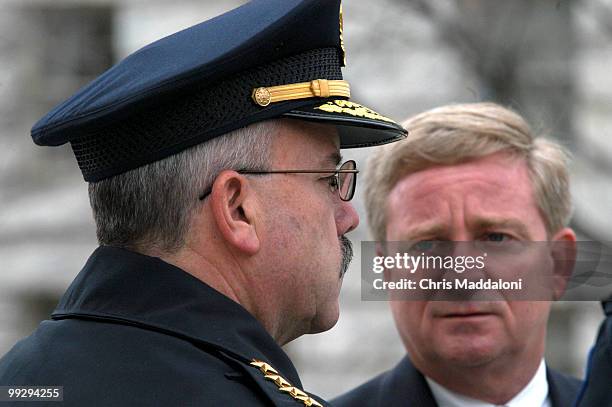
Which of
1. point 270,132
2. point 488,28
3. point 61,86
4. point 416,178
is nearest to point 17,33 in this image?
point 61,86

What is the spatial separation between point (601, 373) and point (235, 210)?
1287 mm

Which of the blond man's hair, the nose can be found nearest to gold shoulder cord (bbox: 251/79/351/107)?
the nose

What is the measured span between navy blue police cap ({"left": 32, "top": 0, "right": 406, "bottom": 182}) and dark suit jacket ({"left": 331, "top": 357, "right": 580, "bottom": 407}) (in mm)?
1262

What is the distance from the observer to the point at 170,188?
8.00ft

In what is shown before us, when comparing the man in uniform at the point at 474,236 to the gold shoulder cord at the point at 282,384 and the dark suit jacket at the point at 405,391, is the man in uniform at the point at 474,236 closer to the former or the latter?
the dark suit jacket at the point at 405,391

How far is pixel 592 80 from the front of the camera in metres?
9.98

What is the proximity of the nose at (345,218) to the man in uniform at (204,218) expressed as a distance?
0.08 metres

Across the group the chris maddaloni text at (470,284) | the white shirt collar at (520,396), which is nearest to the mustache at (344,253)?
the chris maddaloni text at (470,284)

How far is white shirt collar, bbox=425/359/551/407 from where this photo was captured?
11.8ft

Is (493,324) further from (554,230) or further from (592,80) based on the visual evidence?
(592,80)

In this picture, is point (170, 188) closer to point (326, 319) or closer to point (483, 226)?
point (326, 319)

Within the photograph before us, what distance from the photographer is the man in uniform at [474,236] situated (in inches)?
141

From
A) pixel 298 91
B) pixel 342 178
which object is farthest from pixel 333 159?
pixel 298 91

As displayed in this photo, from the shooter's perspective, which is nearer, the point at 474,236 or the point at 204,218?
the point at 204,218
